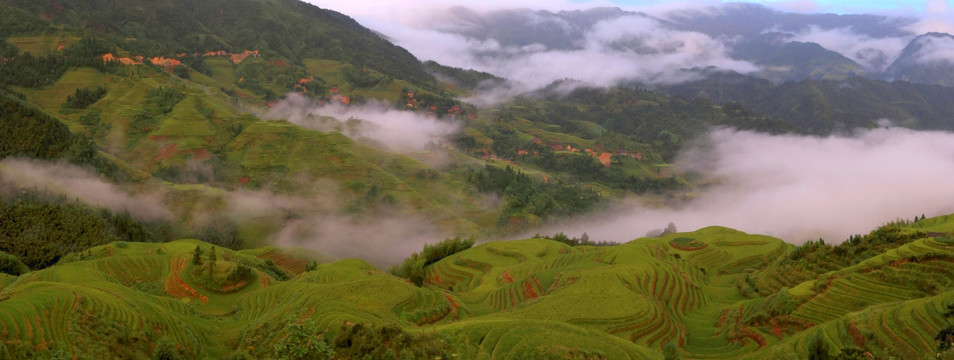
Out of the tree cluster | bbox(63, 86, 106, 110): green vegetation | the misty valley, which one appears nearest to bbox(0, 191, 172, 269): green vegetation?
the misty valley

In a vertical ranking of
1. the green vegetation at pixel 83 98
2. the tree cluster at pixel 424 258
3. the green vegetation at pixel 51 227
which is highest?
the green vegetation at pixel 83 98

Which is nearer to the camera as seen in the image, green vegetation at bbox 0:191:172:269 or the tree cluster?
green vegetation at bbox 0:191:172:269

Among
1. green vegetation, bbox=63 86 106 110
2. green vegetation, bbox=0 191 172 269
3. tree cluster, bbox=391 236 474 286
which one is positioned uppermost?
green vegetation, bbox=63 86 106 110

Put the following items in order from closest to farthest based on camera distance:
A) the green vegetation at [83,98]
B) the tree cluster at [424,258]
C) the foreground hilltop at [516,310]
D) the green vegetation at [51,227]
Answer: the foreground hilltop at [516,310] → the green vegetation at [51,227] → the tree cluster at [424,258] → the green vegetation at [83,98]

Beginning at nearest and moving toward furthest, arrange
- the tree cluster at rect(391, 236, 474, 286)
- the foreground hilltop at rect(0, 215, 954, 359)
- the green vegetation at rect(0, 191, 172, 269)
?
the foreground hilltop at rect(0, 215, 954, 359) → the green vegetation at rect(0, 191, 172, 269) → the tree cluster at rect(391, 236, 474, 286)

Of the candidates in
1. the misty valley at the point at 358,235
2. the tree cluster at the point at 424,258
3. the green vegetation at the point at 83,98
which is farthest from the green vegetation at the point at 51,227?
the green vegetation at the point at 83,98

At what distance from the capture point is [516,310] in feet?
124

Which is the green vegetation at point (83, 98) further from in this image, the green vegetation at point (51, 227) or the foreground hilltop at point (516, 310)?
the foreground hilltop at point (516, 310)

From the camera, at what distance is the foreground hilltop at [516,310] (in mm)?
23562

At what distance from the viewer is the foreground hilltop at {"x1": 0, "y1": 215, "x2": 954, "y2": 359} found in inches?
928

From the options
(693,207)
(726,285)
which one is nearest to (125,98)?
(726,285)

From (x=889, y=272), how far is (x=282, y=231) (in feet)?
264

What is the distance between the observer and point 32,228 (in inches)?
2375

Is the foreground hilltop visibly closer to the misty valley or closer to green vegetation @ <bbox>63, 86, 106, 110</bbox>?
the misty valley
